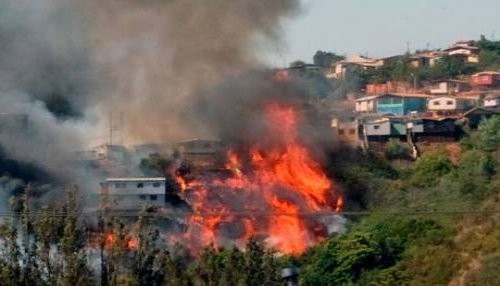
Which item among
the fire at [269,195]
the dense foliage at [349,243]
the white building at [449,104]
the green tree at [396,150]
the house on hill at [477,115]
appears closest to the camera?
the dense foliage at [349,243]

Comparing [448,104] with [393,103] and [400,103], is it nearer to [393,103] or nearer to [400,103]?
[400,103]

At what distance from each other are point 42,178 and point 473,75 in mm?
19846

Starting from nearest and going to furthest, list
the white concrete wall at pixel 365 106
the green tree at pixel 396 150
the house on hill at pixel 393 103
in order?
the green tree at pixel 396 150, the white concrete wall at pixel 365 106, the house on hill at pixel 393 103

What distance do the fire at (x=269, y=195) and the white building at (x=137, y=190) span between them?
433 mm

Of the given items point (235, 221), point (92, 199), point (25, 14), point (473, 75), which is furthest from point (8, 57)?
point (473, 75)

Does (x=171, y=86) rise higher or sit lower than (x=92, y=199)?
higher

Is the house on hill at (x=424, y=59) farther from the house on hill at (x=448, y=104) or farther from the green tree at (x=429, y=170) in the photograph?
the green tree at (x=429, y=170)

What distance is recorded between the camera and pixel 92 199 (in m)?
21.4

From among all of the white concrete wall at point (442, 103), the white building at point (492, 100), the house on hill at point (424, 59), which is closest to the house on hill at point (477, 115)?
the white concrete wall at point (442, 103)

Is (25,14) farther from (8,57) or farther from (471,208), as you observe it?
(471,208)

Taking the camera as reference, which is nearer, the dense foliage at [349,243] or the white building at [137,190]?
the dense foliage at [349,243]

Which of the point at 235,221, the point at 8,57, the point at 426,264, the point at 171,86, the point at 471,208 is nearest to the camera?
the point at 426,264

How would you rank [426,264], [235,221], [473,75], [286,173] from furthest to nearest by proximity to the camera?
[473,75] → [286,173] → [235,221] → [426,264]

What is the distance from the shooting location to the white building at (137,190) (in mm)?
22016
